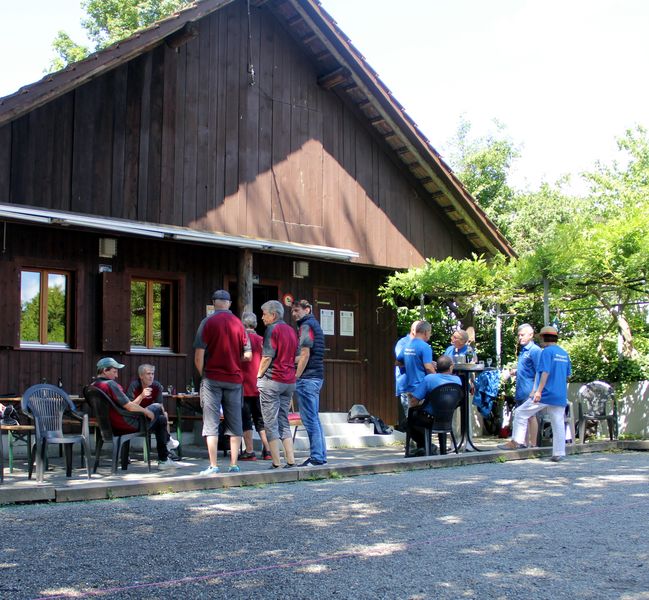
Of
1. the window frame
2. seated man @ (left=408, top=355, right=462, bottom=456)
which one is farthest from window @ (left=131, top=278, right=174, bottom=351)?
seated man @ (left=408, top=355, right=462, bottom=456)

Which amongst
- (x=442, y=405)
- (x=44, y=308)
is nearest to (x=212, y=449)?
(x=442, y=405)

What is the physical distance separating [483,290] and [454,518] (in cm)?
920

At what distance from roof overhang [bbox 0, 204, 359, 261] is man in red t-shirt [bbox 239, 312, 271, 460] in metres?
2.22

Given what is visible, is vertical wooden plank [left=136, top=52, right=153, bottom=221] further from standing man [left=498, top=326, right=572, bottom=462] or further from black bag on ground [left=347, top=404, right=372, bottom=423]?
standing man [left=498, top=326, right=572, bottom=462]

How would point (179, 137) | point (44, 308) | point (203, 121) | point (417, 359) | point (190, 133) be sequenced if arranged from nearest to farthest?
1. point (417, 359)
2. point (44, 308)
3. point (179, 137)
4. point (190, 133)
5. point (203, 121)

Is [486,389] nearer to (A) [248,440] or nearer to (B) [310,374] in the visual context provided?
(A) [248,440]

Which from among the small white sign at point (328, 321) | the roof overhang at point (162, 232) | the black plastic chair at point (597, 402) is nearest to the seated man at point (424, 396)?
the black plastic chair at point (597, 402)

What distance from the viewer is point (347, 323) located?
1772cm

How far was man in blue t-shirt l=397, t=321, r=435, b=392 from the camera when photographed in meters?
11.7

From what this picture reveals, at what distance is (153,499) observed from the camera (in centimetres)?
833

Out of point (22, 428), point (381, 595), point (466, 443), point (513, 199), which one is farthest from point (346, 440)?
point (513, 199)

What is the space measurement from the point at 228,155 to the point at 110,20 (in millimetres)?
22789

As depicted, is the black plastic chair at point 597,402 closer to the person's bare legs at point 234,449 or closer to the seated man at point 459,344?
the seated man at point 459,344

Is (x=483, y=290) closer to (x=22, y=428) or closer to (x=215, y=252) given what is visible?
(x=215, y=252)
